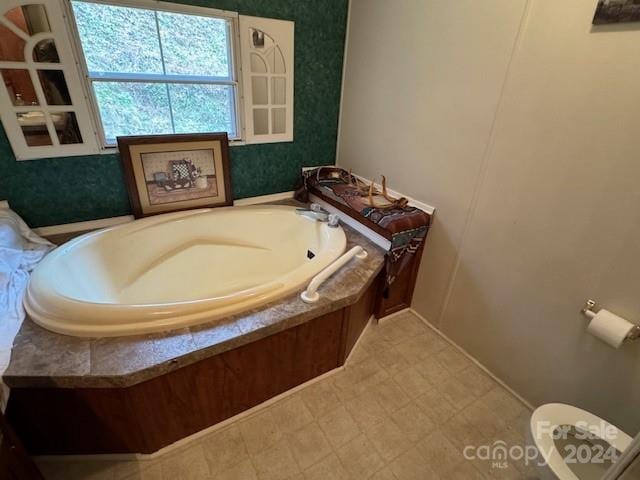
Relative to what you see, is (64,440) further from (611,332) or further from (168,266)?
(611,332)

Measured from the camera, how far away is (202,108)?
1.93 meters

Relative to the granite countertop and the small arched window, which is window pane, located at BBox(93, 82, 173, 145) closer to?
the small arched window

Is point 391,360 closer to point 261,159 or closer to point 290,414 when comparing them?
point 290,414

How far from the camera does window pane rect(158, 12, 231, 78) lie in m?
1.68

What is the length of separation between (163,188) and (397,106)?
150cm

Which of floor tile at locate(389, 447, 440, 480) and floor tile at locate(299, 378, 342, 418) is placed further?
floor tile at locate(299, 378, 342, 418)

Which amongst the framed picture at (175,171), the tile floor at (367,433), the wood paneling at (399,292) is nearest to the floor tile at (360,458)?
the tile floor at (367,433)

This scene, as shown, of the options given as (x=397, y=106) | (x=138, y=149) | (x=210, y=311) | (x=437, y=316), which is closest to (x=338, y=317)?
(x=210, y=311)

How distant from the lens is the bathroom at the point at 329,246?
1.10 m

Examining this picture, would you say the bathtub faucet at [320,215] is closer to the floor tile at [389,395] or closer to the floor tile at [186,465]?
the floor tile at [389,395]

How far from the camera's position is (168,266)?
188 cm

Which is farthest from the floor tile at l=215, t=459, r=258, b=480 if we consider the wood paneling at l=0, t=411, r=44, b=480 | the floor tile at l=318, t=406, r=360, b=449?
the wood paneling at l=0, t=411, r=44, b=480

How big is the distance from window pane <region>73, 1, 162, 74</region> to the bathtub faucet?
45.3 inches

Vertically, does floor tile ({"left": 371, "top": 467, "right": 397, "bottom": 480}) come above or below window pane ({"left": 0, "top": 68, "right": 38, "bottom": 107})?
below
